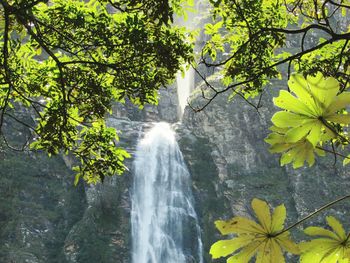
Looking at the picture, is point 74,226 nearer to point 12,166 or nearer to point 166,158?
point 12,166

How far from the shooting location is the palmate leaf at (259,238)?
33.4 inches

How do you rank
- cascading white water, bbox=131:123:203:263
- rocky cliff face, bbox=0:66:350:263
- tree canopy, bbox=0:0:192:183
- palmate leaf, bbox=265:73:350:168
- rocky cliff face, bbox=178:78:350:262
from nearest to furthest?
1. palmate leaf, bbox=265:73:350:168
2. tree canopy, bbox=0:0:192:183
3. rocky cliff face, bbox=0:66:350:263
4. cascading white water, bbox=131:123:203:263
5. rocky cliff face, bbox=178:78:350:262

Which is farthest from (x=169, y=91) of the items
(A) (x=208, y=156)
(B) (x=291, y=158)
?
(B) (x=291, y=158)

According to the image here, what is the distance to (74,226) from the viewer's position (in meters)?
22.2

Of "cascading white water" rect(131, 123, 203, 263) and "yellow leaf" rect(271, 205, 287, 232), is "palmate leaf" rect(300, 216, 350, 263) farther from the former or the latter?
"cascading white water" rect(131, 123, 203, 263)

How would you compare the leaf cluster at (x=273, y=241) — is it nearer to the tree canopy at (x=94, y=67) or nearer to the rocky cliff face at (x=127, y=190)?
the tree canopy at (x=94, y=67)

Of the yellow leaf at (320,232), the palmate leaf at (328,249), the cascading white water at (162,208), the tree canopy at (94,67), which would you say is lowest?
the palmate leaf at (328,249)

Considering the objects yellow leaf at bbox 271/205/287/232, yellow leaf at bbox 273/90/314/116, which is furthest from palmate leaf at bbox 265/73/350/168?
yellow leaf at bbox 271/205/287/232

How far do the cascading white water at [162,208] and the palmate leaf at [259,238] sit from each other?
20.8m

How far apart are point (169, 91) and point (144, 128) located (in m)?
7.29

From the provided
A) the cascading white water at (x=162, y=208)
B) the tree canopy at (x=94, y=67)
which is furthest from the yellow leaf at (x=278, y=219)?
the cascading white water at (x=162, y=208)

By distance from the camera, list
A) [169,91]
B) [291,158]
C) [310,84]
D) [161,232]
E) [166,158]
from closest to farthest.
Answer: [310,84]
[291,158]
[161,232]
[166,158]
[169,91]

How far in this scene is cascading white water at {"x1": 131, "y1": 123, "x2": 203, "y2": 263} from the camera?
70.0 ft

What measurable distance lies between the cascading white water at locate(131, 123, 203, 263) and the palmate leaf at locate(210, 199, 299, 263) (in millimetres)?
20835
